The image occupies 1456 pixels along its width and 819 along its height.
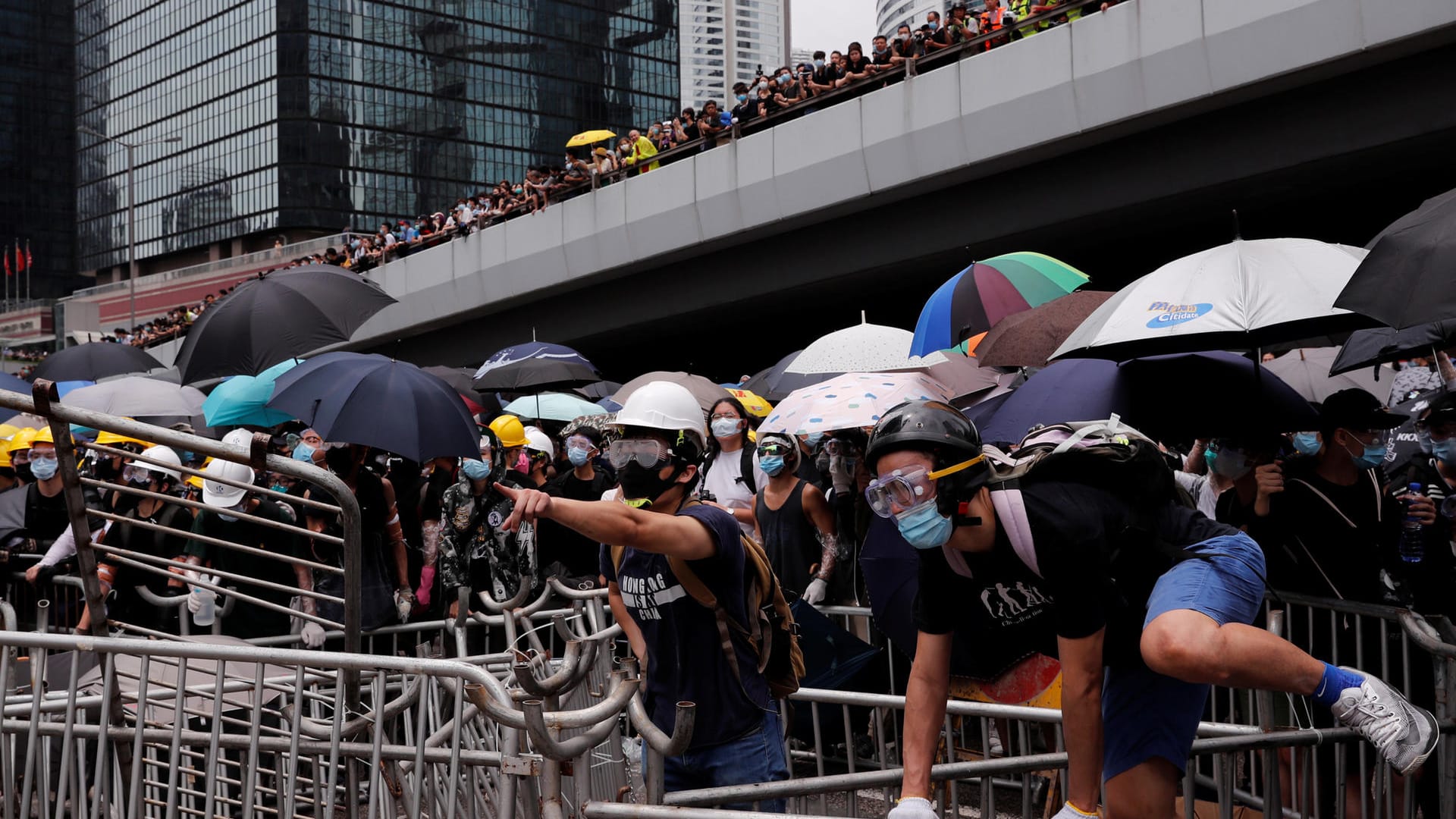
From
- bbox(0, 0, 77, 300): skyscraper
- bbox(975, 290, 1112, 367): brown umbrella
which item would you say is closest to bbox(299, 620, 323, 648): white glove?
bbox(975, 290, 1112, 367): brown umbrella

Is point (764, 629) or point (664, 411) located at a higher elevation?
point (664, 411)

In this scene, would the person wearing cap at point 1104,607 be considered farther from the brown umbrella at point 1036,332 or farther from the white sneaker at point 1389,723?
the brown umbrella at point 1036,332

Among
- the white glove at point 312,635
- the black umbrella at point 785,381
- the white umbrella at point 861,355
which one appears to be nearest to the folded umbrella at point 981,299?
the white umbrella at point 861,355

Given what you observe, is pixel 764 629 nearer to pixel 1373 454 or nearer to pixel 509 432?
pixel 1373 454

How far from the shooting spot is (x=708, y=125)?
25.6m

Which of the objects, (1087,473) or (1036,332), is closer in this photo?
(1087,473)

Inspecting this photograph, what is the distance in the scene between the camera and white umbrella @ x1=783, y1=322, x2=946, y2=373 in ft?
34.4

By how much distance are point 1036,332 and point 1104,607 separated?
4926 millimetres

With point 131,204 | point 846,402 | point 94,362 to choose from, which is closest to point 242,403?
point 94,362

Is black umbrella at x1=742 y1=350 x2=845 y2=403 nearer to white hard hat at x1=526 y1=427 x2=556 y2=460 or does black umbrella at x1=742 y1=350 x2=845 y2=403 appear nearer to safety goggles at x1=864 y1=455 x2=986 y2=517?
white hard hat at x1=526 y1=427 x2=556 y2=460

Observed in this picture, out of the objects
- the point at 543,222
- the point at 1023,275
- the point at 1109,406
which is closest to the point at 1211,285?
the point at 1109,406

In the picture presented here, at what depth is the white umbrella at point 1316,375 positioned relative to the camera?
9.65 metres

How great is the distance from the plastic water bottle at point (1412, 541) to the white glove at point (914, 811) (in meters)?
3.52

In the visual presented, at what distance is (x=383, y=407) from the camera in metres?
8.34
